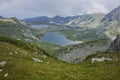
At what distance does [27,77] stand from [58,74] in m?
6.21

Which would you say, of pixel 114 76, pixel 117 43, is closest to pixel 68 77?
pixel 114 76

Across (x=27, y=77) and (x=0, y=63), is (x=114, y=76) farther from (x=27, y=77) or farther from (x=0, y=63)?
(x=0, y=63)

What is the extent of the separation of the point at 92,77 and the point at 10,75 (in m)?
→ 14.6

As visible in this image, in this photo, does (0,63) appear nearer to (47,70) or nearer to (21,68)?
(21,68)

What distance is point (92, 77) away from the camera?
151 feet

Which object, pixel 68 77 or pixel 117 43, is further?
pixel 117 43

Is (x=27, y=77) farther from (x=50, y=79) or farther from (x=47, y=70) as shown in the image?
(x=47, y=70)

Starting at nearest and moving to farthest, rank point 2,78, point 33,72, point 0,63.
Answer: point 2,78 < point 33,72 < point 0,63

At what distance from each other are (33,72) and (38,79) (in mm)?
3077

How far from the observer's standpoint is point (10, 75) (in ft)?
136

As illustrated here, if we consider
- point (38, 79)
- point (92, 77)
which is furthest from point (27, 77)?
point (92, 77)

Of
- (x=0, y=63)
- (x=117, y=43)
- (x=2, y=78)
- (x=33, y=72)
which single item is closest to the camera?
(x=2, y=78)

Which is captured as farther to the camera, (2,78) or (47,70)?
(47,70)

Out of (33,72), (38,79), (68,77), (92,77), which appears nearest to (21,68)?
(33,72)
